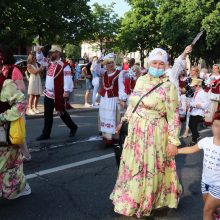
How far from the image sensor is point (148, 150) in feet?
13.4

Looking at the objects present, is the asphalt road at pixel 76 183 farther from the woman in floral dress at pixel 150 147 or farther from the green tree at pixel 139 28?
the green tree at pixel 139 28

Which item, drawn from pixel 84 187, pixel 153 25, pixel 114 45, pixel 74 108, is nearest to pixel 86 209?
pixel 84 187

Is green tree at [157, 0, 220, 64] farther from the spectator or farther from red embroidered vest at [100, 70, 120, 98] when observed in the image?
red embroidered vest at [100, 70, 120, 98]

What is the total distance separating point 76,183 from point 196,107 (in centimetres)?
378

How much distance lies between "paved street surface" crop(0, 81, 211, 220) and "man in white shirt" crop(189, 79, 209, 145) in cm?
53

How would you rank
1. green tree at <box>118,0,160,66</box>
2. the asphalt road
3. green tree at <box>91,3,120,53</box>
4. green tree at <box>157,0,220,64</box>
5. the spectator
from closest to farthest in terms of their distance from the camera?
the asphalt road, the spectator, green tree at <box>157,0,220,64</box>, green tree at <box>118,0,160,66</box>, green tree at <box>91,3,120,53</box>

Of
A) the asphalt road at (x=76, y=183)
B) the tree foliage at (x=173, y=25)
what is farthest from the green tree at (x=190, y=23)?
the asphalt road at (x=76, y=183)

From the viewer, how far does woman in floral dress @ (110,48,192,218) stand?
13.3 ft

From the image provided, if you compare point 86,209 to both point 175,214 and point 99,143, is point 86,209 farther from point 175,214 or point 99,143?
point 99,143

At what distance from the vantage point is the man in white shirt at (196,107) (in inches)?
322

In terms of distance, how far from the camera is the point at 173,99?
407cm

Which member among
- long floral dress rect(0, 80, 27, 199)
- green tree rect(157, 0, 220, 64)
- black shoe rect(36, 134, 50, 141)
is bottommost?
black shoe rect(36, 134, 50, 141)

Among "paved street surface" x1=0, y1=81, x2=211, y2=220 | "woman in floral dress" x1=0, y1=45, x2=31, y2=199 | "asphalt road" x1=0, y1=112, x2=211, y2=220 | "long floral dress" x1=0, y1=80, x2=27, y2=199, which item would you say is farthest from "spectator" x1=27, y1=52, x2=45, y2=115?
"long floral dress" x1=0, y1=80, x2=27, y2=199

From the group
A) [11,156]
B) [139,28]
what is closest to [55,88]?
[11,156]
